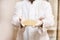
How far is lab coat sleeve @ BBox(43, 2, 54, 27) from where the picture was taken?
3.39ft

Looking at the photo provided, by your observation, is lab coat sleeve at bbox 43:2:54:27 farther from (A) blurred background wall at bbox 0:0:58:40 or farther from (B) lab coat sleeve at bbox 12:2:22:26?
(B) lab coat sleeve at bbox 12:2:22:26

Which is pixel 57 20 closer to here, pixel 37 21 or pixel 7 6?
pixel 37 21

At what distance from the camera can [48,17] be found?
3.46 ft

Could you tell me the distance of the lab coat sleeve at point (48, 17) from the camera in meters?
1.03

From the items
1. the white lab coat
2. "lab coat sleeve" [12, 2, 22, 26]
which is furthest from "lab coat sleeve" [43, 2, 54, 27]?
"lab coat sleeve" [12, 2, 22, 26]

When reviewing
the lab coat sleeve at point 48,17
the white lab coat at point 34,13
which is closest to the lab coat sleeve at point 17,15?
the white lab coat at point 34,13

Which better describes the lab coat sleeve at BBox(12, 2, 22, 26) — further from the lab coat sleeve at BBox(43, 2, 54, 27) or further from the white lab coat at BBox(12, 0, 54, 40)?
the lab coat sleeve at BBox(43, 2, 54, 27)

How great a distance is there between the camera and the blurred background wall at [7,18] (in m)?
1.10

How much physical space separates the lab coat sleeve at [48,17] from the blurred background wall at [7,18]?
0.03m

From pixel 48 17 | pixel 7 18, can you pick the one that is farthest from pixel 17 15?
pixel 48 17

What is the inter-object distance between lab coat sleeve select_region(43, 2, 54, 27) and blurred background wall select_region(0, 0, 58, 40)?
3 centimetres

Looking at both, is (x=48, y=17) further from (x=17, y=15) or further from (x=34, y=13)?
(x=17, y=15)

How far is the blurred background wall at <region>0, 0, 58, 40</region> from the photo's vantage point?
1.10m

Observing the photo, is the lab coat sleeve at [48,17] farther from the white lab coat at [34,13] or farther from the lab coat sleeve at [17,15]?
the lab coat sleeve at [17,15]
